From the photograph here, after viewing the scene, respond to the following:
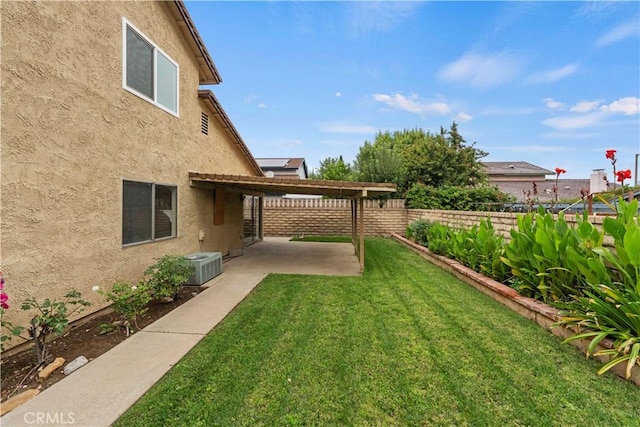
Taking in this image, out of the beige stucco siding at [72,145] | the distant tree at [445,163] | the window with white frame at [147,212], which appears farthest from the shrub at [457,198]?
the beige stucco siding at [72,145]

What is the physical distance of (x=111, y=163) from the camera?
486cm

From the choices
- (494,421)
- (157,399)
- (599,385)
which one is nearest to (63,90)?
(157,399)

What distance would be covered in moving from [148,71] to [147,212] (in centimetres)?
280

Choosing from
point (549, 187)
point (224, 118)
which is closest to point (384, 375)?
point (224, 118)

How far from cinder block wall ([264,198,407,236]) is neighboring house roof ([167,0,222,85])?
26.9 feet

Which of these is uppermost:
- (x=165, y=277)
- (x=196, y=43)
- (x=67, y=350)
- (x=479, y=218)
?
(x=196, y=43)

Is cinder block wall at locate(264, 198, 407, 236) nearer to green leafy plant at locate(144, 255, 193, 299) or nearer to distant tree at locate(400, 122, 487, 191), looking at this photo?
distant tree at locate(400, 122, 487, 191)

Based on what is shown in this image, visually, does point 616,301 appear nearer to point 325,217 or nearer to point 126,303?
point 126,303

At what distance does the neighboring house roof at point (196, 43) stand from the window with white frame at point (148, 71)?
953mm

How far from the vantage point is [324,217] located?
16469mm

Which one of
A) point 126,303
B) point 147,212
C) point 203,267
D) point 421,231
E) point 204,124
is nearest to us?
point 126,303

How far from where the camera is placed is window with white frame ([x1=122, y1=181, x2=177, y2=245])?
5262mm

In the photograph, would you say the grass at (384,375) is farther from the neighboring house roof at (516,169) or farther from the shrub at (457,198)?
the neighboring house roof at (516,169)

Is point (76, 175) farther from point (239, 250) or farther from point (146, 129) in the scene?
point (239, 250)
